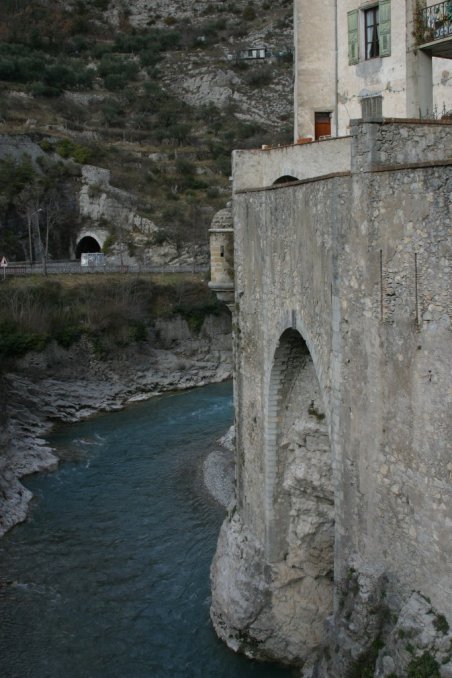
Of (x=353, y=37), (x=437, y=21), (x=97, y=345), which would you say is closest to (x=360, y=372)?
(x=437, y=21)

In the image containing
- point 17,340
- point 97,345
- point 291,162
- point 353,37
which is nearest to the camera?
point 291,162

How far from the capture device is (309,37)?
13.9 m

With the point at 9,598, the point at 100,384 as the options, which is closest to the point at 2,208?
the point at 100,384

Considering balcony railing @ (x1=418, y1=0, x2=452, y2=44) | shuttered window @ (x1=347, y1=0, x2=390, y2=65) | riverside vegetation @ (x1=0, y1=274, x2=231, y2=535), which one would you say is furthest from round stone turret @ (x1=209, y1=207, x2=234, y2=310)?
riverside vegetation @ (x1=0, y1=274, x2=231, y2=535)

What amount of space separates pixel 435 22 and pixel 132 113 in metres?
54.2

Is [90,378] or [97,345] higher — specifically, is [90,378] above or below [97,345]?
below

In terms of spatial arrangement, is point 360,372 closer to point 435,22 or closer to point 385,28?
point 435,22

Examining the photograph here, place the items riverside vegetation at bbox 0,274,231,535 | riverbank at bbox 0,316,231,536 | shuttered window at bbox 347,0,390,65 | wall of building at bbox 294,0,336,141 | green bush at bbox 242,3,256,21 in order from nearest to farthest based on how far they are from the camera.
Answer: shuttered window at bbox 347,0,390,65, wall of building at bbox 294,0,336,141, riverbank at bbox 0,316,231,536, riverside vegetation at bbox 0,274,231,535, green bush at bbox 242,3,256,21

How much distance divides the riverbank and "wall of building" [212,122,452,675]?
11.5 m

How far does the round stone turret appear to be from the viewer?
43.8 feet

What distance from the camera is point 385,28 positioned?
1243cm

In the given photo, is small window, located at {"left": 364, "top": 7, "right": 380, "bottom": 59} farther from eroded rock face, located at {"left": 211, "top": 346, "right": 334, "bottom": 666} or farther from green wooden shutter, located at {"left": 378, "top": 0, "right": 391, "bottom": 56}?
eroded rock face, located at {"left": 211, "top": 346, "right": 334, "bottom": 666}

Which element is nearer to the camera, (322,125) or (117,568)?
(322,125)

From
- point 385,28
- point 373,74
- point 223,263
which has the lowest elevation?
point 223,263
